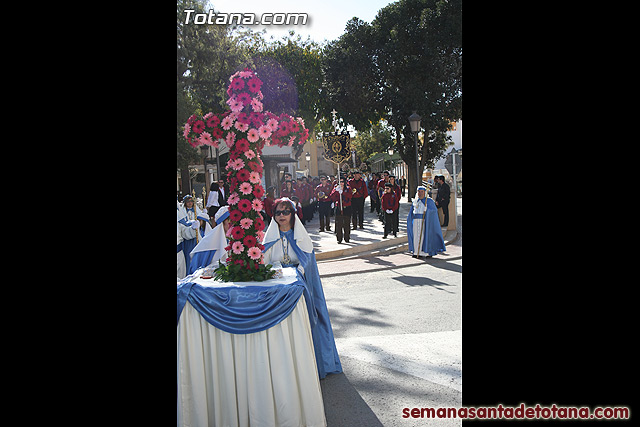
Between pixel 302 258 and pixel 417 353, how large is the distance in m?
→ 1.66

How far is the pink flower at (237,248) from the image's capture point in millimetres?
3916

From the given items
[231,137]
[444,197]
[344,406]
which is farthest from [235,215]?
[444,197]

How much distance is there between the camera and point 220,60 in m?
20.5

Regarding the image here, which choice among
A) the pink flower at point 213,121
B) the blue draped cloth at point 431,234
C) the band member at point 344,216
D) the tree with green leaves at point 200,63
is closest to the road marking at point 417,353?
the pink flower at point 213,121

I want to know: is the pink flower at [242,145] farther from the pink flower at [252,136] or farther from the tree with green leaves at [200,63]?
the tree with green leaves at [200,63]

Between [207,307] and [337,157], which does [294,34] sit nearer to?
[337,157]

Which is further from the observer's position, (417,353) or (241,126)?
(417,353)

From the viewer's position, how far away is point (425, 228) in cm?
1122

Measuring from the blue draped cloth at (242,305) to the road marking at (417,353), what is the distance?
5.70 ft

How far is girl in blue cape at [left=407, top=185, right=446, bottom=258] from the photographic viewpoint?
11.2 metres

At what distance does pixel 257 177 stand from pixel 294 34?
1071 inches

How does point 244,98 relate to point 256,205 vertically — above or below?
above

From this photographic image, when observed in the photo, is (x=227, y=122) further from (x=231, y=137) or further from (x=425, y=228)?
(x=425, y=228)

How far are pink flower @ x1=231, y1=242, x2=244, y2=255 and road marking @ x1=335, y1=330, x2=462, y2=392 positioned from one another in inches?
76.3
